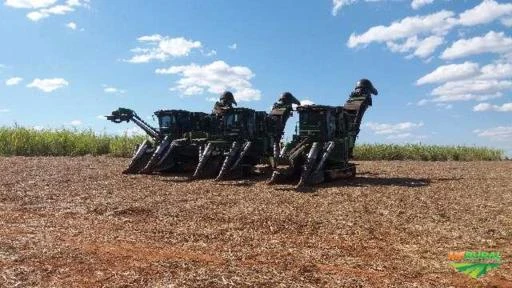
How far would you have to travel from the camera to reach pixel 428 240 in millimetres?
8867

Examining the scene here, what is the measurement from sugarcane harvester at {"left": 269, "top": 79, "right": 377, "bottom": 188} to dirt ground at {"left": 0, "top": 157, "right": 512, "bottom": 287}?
0.71 metres

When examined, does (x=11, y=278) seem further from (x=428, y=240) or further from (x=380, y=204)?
(x=380, y=204)

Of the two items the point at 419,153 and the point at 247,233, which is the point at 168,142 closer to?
the point at 247,233

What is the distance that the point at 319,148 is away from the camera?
16.5 meters

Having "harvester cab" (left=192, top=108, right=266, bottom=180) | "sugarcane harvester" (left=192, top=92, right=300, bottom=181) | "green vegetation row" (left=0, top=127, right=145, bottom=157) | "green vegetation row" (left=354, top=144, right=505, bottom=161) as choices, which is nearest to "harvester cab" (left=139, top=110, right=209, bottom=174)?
"sugarcane harvester" (left=192, top=92, right=300, bottom=181)

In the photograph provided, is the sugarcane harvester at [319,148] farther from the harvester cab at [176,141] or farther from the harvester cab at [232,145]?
the harvester cab at [176,141]

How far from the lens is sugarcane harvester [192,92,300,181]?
18375mm

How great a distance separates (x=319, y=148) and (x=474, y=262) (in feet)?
30.2

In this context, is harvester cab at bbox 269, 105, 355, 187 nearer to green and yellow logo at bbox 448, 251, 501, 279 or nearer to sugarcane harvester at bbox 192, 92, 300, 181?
sugarcane harvester at bbox 192, 92, 300, 181

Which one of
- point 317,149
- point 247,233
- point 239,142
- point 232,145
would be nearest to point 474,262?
point 247,233

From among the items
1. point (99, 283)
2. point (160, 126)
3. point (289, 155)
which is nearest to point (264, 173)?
point (289, 155)

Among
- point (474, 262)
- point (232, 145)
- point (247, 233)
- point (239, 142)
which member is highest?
point (239, 142)

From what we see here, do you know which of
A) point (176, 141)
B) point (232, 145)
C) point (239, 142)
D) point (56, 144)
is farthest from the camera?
point (56, 144)

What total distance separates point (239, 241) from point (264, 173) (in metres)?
10.4
